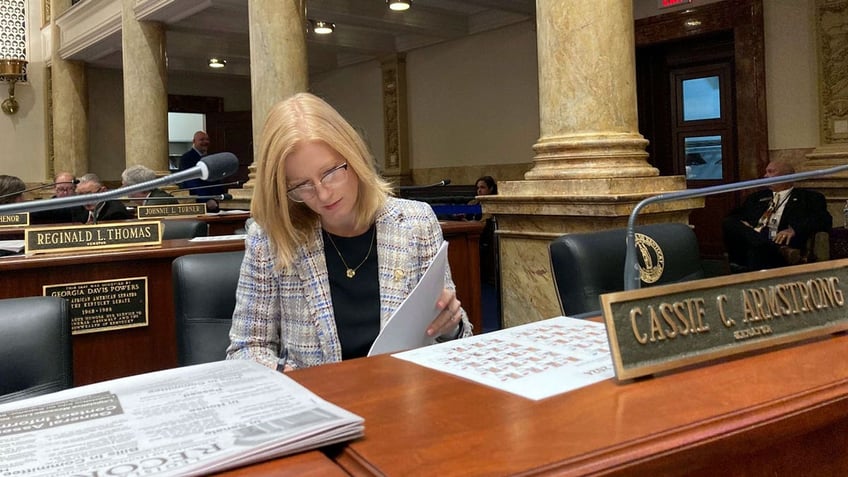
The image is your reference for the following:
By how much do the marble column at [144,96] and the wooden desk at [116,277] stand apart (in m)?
5.97

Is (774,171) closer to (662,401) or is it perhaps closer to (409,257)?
(409,257)

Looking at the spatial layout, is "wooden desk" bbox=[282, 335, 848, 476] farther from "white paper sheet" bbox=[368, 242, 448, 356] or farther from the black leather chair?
the black leather chair

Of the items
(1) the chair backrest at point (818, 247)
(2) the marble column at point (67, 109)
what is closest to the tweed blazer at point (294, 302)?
(1) the chair backrest at point (818, 247)

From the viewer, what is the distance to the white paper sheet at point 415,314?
1343 millimetres

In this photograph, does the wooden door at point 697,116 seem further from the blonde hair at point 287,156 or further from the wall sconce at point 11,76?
the wall sconce at point 11,76

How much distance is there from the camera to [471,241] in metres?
4.05

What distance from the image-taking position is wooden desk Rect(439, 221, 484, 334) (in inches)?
157

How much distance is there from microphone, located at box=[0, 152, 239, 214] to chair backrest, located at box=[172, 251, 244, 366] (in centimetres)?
93

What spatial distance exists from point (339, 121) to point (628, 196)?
189cm

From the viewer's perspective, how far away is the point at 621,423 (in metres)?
0.81

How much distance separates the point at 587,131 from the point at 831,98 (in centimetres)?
412

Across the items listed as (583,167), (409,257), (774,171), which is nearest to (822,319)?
(409,257)

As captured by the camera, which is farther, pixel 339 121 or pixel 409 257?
pixel 409 257

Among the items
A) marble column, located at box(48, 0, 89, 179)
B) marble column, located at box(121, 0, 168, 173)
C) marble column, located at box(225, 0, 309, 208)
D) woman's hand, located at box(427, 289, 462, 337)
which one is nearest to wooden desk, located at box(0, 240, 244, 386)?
woman's hand, located at box(427, 289, 462, 337)
